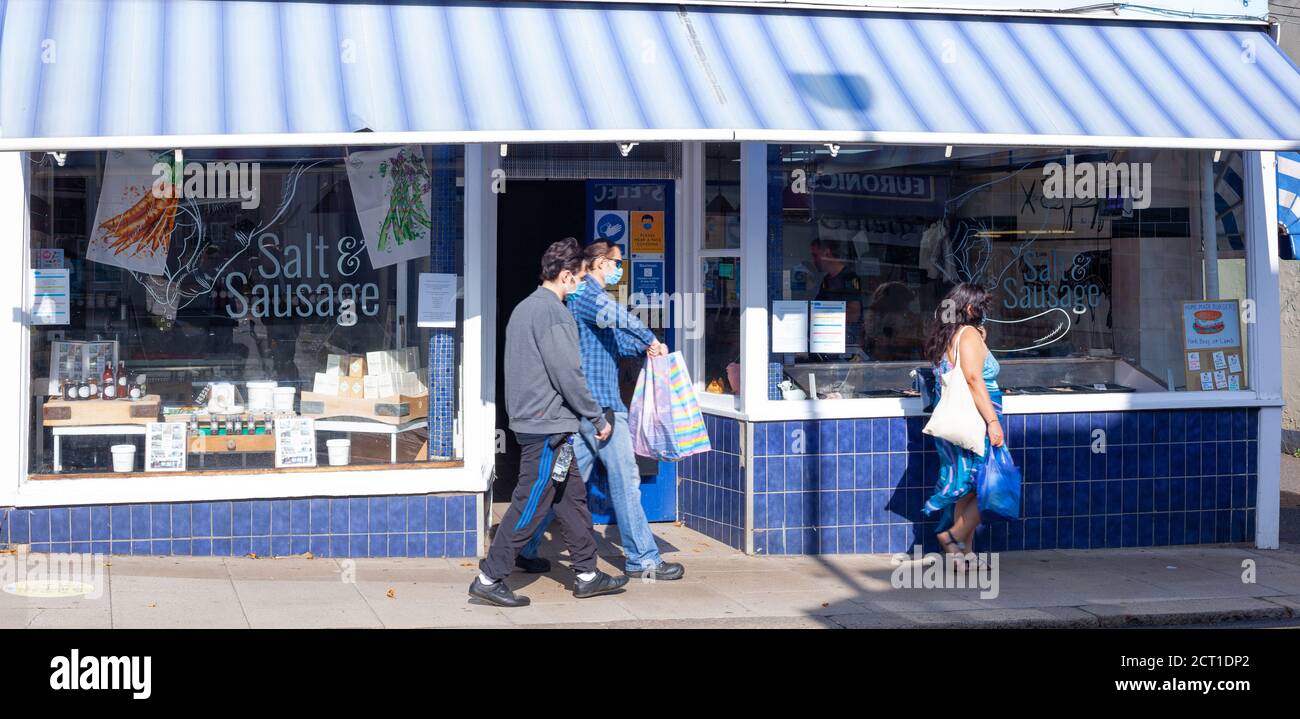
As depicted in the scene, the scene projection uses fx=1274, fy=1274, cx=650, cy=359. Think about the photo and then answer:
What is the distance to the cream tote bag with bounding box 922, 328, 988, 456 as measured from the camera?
7250 millimetres

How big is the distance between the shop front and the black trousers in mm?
1177

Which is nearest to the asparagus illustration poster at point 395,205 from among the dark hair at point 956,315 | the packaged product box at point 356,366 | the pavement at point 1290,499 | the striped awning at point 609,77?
the packaged product box at point 356,366

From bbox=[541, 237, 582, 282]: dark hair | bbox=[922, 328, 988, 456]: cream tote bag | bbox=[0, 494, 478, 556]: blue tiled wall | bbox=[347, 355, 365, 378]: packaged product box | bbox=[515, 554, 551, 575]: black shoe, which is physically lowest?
bbox=[515, 554, 551, 575]: black shoe

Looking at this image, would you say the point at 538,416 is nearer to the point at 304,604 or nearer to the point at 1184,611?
the point at 304,604

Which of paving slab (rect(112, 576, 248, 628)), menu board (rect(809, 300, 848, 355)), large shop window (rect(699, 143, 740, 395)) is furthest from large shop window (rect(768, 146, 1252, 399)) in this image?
paving slab (rect(112, 576, 248, 628))

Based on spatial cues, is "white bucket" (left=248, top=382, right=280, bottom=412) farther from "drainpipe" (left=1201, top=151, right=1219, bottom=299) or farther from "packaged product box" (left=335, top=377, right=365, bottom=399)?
"drainpipe" (left=1201, top=151, right=1219, bottom=299)

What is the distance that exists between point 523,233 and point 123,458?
3.15 metres

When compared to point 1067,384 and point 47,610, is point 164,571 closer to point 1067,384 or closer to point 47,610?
point 47,610

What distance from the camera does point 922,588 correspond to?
23.8 feet

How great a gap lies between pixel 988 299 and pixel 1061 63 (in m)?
1.55

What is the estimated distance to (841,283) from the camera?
8.19 metres

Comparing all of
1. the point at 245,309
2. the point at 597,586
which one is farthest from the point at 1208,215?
the point at 245,309

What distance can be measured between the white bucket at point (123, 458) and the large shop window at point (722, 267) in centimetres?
360

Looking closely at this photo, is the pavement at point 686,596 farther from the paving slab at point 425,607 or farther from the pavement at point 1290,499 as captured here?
the pavement at point 1290,499
